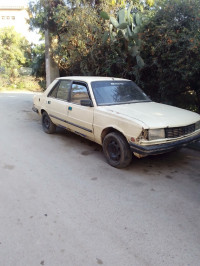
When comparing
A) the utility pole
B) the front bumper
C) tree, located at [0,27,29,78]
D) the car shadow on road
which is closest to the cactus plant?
the car shadow on road

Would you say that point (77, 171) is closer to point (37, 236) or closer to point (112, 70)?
point (37, 236)

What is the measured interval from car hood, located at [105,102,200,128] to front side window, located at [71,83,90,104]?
2.22 ft

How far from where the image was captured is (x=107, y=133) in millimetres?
4168

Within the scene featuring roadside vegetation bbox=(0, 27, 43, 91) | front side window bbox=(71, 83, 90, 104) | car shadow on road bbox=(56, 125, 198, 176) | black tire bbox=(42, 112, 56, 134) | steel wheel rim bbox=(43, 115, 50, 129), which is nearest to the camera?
car shadow on road bbox=(56, 125, 198, 176)

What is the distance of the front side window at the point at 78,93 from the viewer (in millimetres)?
4574

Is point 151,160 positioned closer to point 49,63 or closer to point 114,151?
point 114,151

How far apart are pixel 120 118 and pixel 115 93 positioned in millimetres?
1059

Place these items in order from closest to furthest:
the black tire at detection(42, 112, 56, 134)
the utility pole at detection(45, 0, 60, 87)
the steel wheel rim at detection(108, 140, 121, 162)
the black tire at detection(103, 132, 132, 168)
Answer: the black tire at detection(103, 132, 132, 168), the steel wheel rim at detection(108, 140, 121, 162), the black tire at detection(42, 112, 56, 134), the utility pole at detection(45, 0, 60, 87)

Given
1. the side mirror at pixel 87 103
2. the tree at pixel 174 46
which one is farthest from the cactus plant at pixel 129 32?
the side mirror at pixel 87 103

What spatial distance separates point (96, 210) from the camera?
2.78 m

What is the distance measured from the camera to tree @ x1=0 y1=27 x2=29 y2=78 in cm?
2166

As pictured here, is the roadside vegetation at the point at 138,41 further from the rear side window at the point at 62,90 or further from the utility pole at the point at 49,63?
the rear side window at the point at 62,90

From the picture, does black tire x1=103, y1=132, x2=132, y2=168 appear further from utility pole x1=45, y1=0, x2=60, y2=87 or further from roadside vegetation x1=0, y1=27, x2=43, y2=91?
roadside vegetation x1=0, y1=27, x2=43, y2=91

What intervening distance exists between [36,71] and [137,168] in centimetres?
1015
